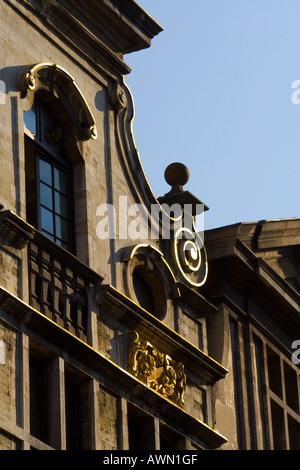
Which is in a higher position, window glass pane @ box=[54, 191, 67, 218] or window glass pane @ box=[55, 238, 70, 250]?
window glass pane @ box=[54, 191, 67, 218]

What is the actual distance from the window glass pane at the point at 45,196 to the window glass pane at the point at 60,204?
0.49 feet

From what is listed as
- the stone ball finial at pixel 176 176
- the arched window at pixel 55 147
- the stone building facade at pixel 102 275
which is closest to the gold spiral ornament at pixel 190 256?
the stone building facade at pixel 102 275

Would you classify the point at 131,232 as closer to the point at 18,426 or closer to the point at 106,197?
the point at 106,197

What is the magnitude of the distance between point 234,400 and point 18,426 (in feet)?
29.1

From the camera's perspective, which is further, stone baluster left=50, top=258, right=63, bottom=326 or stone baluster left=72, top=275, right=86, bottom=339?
stone baluster left=72, top=275, right=86, bottom=339

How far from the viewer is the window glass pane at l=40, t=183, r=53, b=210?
34.4m

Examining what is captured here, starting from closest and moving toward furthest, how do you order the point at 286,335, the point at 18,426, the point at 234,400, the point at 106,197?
the point at 18,426 < the point at 106,197 < the point at 234,400 < the point at 286,335

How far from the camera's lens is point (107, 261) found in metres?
34.9

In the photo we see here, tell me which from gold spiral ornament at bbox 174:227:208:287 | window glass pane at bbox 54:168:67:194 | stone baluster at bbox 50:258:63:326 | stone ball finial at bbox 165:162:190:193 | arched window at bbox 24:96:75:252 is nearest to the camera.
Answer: stone baluster at bbox 50:258:63:326

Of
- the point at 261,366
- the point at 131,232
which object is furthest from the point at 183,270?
the point at 261,366

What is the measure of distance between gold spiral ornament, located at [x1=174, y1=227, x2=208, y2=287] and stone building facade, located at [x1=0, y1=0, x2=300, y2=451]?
0.04 m

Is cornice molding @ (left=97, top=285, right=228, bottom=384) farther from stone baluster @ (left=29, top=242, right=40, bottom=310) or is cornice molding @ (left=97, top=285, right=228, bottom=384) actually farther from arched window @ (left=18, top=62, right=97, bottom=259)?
stone baluster @ (left=29, top=242, right=40, bottom=310)

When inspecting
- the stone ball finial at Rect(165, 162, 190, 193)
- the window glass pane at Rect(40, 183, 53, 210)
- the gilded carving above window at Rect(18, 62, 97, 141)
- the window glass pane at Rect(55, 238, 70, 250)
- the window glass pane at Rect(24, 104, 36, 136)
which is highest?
the stone ball finial at Rect(165, 162, 190, 193)

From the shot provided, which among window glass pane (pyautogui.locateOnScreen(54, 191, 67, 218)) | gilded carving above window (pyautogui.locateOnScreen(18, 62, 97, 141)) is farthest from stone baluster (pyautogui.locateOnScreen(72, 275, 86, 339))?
gilded carving above window (pyautogui.locateOnScreen(18, 62, 97, 141))
